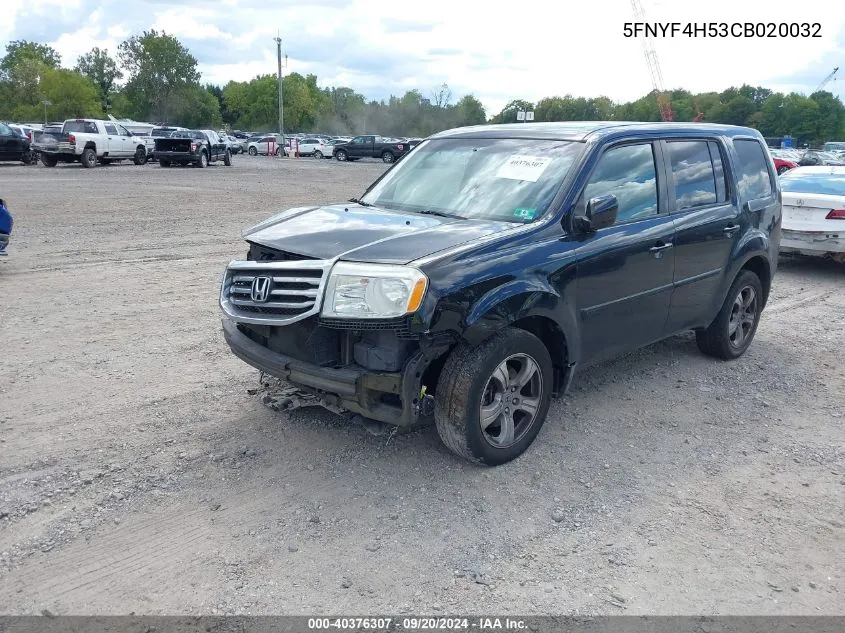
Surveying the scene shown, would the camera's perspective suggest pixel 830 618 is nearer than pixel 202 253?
Yes

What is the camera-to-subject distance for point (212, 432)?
472cm

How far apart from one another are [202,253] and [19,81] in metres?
87.1

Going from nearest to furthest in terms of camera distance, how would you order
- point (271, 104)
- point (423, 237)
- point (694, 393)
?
1. point (423, 237)
2. point (694, 393)
3. point (271, 104)

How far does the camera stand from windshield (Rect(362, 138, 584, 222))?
471 cm

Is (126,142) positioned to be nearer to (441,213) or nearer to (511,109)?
(441,213)

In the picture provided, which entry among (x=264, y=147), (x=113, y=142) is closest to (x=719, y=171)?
(x=113, y=142)

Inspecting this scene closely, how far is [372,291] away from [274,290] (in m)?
0.65

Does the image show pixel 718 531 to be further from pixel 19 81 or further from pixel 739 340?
pixel 19 81

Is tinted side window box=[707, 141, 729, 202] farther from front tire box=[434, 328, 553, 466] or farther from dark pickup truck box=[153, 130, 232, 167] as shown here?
dark pickup truck box=[153, 130, 232, 167]

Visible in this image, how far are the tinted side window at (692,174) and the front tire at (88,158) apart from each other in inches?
1116

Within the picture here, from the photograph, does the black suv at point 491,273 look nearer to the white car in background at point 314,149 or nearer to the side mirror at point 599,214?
the side mirror at point 599,214

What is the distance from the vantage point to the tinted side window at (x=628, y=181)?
4875 mm

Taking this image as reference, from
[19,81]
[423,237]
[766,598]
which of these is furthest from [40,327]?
[19,81]

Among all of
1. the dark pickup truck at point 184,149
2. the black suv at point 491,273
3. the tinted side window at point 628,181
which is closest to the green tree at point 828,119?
the dark pickup truck at point 184,149
